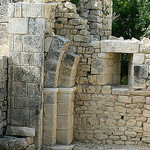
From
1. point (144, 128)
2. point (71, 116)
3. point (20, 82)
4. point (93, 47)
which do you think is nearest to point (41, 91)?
point (20, 82)

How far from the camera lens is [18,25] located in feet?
27.2

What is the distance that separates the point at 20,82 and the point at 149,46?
3202mm

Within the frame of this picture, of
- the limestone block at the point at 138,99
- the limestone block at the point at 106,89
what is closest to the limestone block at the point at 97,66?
the limestone block at the point at 106,89

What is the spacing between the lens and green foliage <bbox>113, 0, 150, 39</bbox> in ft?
46.9

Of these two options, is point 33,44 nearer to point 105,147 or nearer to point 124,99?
point 124,99

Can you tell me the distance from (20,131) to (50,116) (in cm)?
79

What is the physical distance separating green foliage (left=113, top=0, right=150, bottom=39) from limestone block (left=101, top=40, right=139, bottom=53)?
17.8 feet

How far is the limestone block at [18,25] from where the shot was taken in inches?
324

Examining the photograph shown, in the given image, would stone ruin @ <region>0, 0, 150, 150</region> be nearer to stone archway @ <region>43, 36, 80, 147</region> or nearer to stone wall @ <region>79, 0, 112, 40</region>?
stone archway @ <region>43, 36, 80, 147</region>

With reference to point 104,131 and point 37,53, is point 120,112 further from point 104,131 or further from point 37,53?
point 37,53

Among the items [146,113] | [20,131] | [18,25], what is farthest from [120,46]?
[20,131]

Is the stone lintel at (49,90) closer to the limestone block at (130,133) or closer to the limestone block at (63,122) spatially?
the limestone block at (63,122)

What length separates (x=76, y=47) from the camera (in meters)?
9.10

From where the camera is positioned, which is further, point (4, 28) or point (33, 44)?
point (4, 28)
